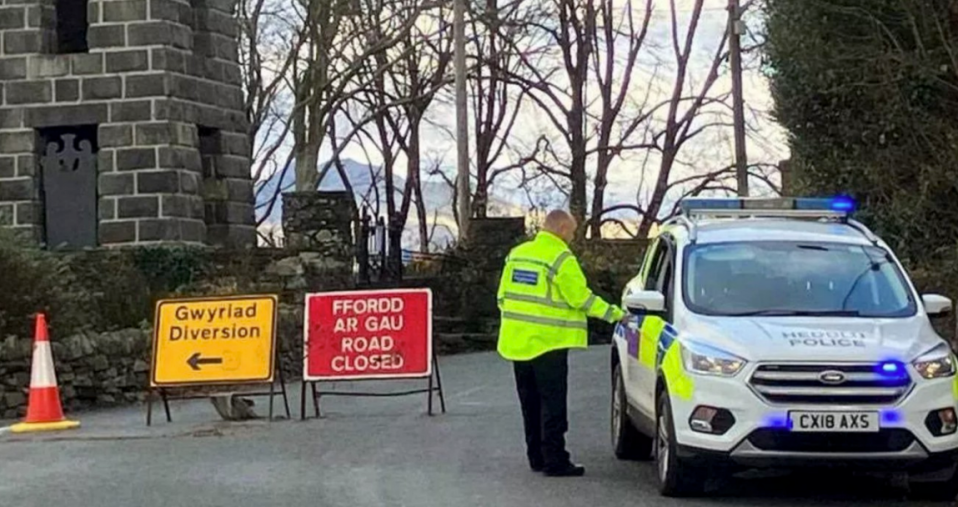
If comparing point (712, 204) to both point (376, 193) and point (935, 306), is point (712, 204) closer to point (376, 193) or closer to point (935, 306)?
point (935, 306)

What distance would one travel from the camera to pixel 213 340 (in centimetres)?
1605

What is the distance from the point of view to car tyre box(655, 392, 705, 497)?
10270 millimetres

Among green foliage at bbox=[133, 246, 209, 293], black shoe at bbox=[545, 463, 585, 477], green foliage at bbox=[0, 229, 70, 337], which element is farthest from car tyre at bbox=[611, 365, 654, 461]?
green foliage at bbox=[133, 246, 209, 293]

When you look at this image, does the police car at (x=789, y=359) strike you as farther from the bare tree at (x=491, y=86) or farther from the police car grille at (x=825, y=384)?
the bare tree at (x=491, y=86)

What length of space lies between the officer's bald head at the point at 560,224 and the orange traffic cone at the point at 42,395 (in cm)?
590

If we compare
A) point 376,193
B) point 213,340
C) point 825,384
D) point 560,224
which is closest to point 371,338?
point 213,340

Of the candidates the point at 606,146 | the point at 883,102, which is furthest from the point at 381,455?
the point at 606,146

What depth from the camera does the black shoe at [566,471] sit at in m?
11.5

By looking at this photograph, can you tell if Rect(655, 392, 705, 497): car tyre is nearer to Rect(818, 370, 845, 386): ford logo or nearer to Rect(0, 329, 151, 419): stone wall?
Rect(818, 370, 845, 386): ford logo

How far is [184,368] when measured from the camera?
16.0m

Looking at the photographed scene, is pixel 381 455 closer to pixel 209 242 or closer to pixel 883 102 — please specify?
pixel 883 102

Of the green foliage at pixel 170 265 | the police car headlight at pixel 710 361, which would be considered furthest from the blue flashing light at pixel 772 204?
the green foliage at pixel 170 265

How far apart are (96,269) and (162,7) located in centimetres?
377

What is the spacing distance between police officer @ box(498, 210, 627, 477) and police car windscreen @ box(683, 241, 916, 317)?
82 cm
